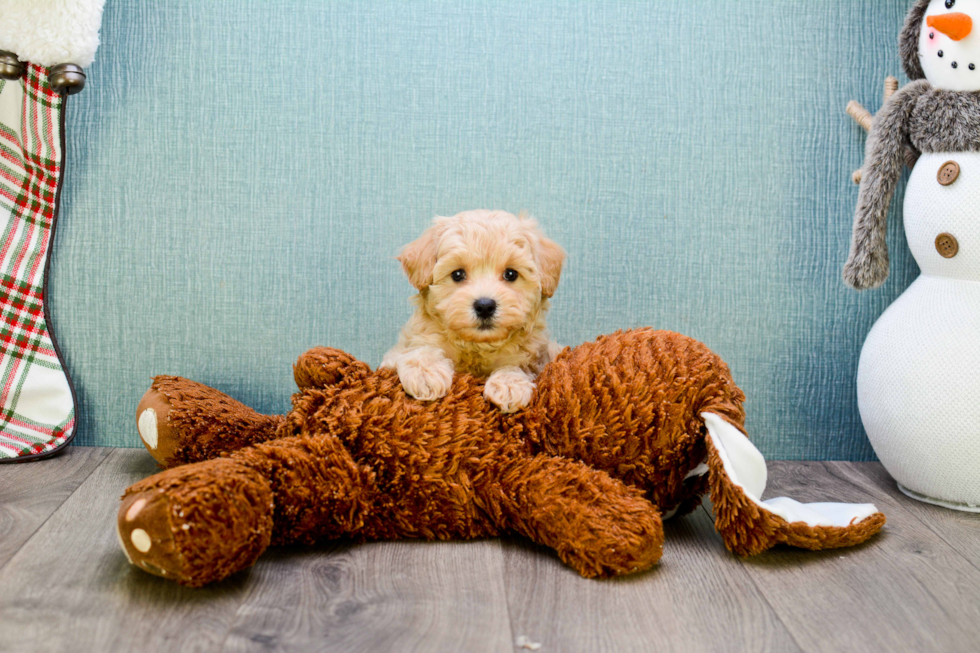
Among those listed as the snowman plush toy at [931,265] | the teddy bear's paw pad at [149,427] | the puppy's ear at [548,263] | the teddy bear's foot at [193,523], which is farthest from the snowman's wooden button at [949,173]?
the teddy bear's paw pad at [149,427]

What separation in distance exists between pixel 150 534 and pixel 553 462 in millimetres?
628

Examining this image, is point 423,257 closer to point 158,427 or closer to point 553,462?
point 553,462

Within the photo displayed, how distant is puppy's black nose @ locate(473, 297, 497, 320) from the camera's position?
53.7 inches

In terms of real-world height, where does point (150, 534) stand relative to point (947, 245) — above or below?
below

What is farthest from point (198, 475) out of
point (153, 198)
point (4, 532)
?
point (153, 198)

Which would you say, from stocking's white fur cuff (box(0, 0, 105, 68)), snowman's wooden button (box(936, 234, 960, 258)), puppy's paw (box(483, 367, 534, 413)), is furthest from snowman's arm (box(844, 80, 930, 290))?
stocking's white fur cuff (box(0, 0, 105, 68))

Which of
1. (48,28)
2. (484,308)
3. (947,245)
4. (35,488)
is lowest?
(35,488)

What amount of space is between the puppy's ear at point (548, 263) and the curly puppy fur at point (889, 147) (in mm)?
665

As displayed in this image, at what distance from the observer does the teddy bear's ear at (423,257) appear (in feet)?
4.70

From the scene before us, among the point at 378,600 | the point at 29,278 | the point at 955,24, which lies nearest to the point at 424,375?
the point at 378,600

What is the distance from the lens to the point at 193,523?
109 cm

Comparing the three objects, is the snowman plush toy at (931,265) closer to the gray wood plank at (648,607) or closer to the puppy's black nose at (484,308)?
the gray wood plank at (648,607)

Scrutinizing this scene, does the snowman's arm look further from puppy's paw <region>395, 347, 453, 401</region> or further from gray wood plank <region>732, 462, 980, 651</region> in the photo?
puppy's paw <region>395, 347, 453, 401</region>

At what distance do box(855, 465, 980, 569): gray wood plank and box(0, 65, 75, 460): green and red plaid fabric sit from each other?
71.3 inches
